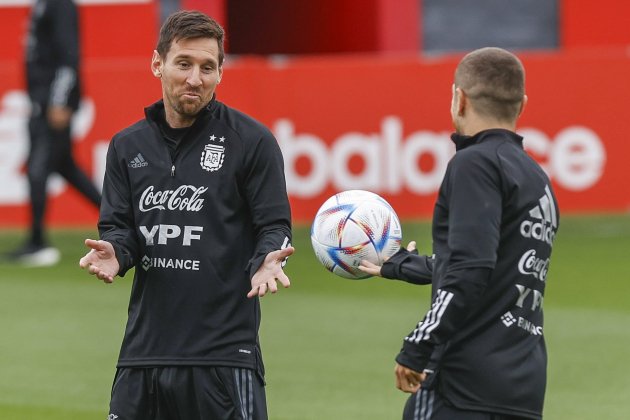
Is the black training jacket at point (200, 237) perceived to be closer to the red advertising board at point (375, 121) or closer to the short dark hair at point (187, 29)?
the short dark hair at point (187, 29)

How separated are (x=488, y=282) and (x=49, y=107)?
880 cm

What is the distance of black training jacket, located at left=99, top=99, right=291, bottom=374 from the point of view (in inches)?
204

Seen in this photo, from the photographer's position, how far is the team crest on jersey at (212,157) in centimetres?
525

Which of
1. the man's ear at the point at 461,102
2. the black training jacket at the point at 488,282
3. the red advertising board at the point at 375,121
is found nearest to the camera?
the black training jacket at the point at 488,282

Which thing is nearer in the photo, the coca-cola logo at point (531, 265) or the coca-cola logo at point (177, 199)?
the coca-cola logo at point (531, 265)

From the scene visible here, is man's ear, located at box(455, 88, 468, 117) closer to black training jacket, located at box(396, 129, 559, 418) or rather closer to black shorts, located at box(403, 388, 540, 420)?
black training jacket, located at box(396, 129, 559, 418)

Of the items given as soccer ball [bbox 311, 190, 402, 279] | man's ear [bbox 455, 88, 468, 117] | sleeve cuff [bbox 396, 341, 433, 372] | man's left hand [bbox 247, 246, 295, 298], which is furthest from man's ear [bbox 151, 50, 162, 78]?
sleeve cuff [bbox 396, 341, 433, 372]

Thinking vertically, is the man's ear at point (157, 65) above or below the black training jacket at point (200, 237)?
above

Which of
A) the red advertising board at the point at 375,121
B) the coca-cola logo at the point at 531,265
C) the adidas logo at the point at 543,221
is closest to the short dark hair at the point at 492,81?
the adidas logo at the point at 543,221

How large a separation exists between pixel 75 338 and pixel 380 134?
575 cm

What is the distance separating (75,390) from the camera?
8484 millimetres

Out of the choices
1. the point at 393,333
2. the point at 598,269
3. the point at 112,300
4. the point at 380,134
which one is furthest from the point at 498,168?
the point at 380,134

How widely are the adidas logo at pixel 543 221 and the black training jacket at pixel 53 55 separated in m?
8.48

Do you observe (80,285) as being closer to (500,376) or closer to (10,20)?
(500,376)
